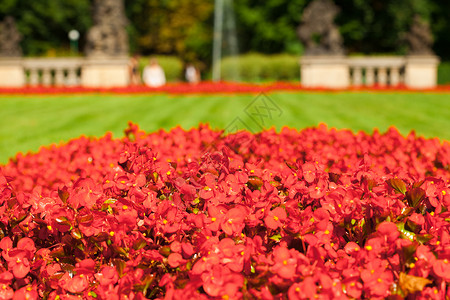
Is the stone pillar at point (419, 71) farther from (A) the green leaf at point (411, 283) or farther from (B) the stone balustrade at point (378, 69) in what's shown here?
(A) the green leaf at point (411, 283)

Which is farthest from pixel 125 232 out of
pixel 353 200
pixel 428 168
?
pixel 428 168

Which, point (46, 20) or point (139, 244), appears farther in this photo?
point (46, 20)

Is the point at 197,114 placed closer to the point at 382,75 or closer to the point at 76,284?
the point at 76,284

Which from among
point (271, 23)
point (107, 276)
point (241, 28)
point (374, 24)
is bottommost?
point (107, 276)

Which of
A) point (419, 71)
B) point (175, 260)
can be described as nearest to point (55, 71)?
point (419, 71)

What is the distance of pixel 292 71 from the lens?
35375 mm

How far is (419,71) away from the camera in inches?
732

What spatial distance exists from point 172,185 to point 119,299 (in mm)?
888

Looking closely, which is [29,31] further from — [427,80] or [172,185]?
[172,185]

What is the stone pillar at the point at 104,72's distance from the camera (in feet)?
63.4

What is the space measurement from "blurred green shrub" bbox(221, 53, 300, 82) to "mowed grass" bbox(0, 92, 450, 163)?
2158cm

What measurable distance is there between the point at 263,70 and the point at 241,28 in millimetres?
13371

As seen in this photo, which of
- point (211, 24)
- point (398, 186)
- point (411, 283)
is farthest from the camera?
point (211, 24)

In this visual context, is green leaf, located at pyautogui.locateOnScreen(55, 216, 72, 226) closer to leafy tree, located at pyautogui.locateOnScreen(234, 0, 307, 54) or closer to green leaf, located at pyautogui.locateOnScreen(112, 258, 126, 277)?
green leaf, located at pyautogui.locateOnScreen(112, 258, 126, 277)
